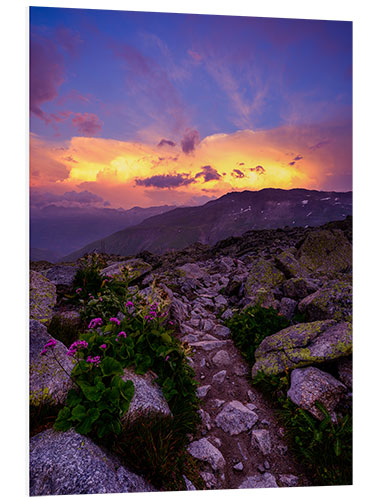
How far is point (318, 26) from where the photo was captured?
Answer: 4.64 meters

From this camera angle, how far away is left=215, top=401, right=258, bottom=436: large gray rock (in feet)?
11.9

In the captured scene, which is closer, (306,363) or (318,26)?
(306,363)

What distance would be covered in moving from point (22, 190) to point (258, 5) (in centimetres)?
457

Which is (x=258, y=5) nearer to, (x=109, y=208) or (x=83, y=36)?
(x=83, y=36)

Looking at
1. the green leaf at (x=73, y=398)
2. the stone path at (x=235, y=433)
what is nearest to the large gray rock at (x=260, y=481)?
the stone path at (x=235, y=433)

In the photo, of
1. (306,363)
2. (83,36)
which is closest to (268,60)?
(83,36)

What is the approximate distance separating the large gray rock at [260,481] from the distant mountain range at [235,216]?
13.4 feet

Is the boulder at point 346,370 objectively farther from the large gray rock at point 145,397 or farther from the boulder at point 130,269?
the boulder at point 130,269

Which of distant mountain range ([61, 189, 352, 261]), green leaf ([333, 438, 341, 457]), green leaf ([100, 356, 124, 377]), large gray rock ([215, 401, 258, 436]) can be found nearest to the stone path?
large gray rock ([215, 401, 258, 436])

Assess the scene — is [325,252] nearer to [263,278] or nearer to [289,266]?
[289,266]

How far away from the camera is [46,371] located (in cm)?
341

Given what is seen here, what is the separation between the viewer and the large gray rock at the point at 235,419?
361 cm

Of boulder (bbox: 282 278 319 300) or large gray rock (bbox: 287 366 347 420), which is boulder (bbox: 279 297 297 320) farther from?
large gray rock (bbox: 287 366 347 420)
